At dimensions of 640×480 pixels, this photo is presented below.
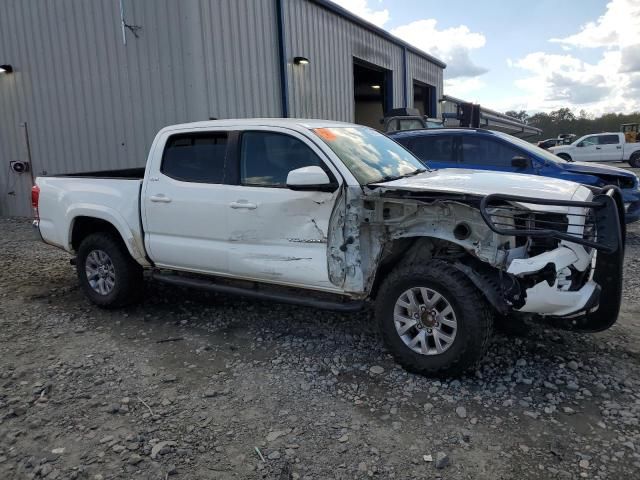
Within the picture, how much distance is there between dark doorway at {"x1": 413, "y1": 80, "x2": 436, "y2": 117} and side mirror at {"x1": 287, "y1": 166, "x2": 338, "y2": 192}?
19.7 meters

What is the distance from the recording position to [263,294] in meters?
4.44

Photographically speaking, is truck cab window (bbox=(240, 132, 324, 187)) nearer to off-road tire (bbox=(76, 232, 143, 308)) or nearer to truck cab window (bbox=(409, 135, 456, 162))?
off-road tire (bbox=(76, 232, 143, 308))

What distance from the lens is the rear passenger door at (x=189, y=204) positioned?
4.60m

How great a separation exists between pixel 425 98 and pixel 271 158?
20728 mm

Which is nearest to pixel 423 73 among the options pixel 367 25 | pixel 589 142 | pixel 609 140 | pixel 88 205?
pixel 367 25

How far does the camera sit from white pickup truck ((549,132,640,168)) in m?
25.6

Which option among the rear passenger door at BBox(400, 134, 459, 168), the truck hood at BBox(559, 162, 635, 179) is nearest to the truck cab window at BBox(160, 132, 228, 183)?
the rear passenger door at BBox(400, 134, 459, 168)

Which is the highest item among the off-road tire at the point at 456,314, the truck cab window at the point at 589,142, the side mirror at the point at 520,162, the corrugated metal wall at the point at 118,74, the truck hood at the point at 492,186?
the corrugated metal wall at the point at 118,74

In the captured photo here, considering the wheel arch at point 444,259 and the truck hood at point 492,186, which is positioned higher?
the truck hood at point 492,186

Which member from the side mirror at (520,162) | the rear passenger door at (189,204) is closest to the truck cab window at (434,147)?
the side mirror at (520,162)

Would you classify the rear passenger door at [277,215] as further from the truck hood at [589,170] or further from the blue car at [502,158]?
the truck hood at [589,170]

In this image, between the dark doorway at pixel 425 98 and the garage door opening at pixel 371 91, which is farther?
the dark doorway at pixel 425 98

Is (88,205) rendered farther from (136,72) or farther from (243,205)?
(136,72)

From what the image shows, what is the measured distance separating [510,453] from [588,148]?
1064 inches
